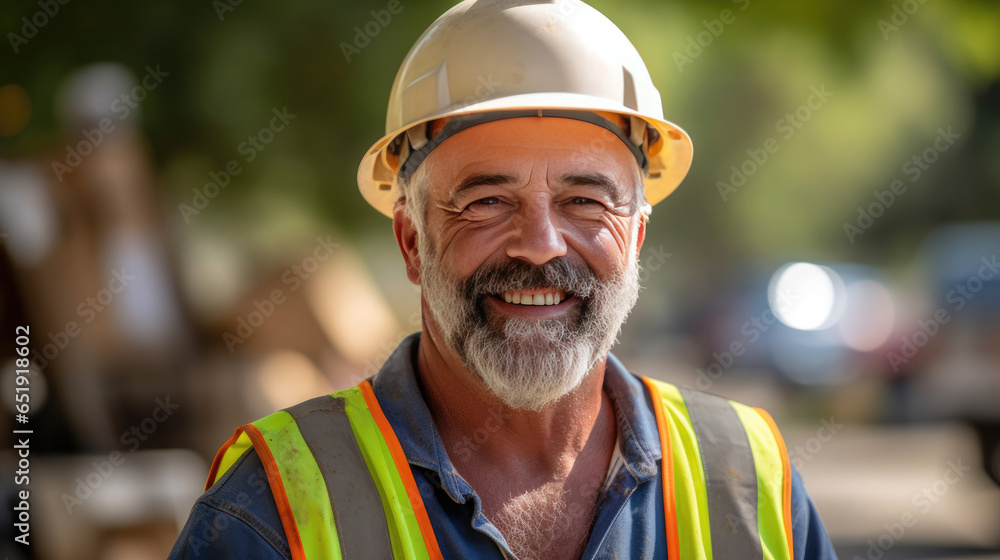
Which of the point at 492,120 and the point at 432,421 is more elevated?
the point at 492,120

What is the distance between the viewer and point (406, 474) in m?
2.21

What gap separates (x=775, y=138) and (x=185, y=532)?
6.35 m

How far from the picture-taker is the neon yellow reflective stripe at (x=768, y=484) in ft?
7.70

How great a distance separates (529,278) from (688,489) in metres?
0.70

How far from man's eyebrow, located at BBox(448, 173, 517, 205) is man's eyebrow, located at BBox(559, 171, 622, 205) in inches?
5.5

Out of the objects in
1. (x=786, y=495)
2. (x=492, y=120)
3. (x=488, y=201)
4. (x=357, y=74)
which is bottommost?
(x=786, y=495)

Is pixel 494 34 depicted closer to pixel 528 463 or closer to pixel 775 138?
pixel 528 463

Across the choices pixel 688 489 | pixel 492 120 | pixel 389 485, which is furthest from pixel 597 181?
pixel 389 485

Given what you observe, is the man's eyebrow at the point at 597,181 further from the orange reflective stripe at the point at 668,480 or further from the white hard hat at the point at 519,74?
the orange reflective stripe at the point at 668,480

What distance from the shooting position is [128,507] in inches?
221

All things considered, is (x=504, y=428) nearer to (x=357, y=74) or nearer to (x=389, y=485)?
(x=389, y=485)

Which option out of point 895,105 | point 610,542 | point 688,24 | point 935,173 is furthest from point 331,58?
point 935,173

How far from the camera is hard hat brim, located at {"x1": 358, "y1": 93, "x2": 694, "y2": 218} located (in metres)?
2.33

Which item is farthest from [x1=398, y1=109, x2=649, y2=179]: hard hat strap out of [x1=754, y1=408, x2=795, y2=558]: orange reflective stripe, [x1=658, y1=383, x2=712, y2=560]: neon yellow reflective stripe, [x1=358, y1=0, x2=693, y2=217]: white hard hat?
[x1=754, y1=408, x2=795, y2=558]: orange reflective stripe
